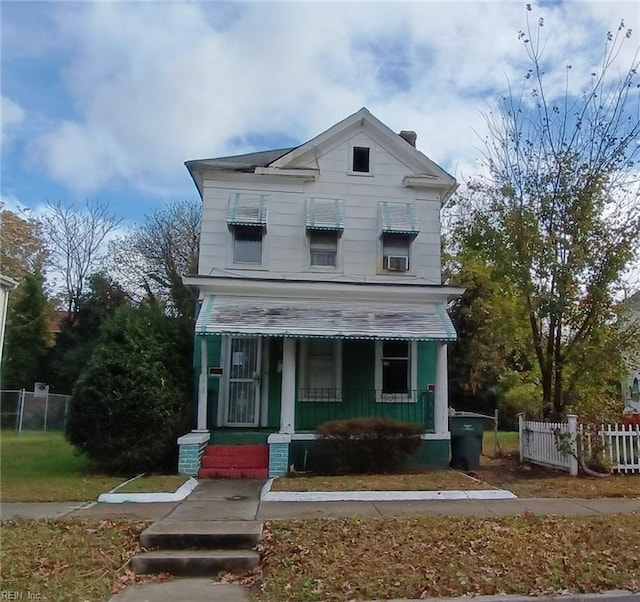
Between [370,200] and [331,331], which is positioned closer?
[331,331]

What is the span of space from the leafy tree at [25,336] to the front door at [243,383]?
2158 cm

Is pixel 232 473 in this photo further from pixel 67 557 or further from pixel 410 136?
pixel 410 136

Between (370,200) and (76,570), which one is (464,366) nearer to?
(370,200)

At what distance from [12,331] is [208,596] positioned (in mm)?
29783

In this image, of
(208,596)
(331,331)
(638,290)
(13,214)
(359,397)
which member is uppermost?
(13,214)

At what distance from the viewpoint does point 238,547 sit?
21.0 feet

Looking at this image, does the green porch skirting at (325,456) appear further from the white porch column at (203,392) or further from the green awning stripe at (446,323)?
the green awning stripe at (446,323)

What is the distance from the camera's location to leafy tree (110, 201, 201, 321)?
3525 centimetres

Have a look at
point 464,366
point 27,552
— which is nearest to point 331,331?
point 27,552

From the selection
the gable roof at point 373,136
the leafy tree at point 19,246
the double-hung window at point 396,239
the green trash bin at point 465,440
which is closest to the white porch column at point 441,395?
the green trash bin at point 465,440

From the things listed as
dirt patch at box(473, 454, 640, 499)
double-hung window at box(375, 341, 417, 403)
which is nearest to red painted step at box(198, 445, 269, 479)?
double-hung window at box(375, 341, 417, 403)

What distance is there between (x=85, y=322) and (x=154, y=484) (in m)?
27.2

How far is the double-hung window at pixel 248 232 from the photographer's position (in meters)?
14.2

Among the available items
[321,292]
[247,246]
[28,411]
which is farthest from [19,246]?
[321,292]
